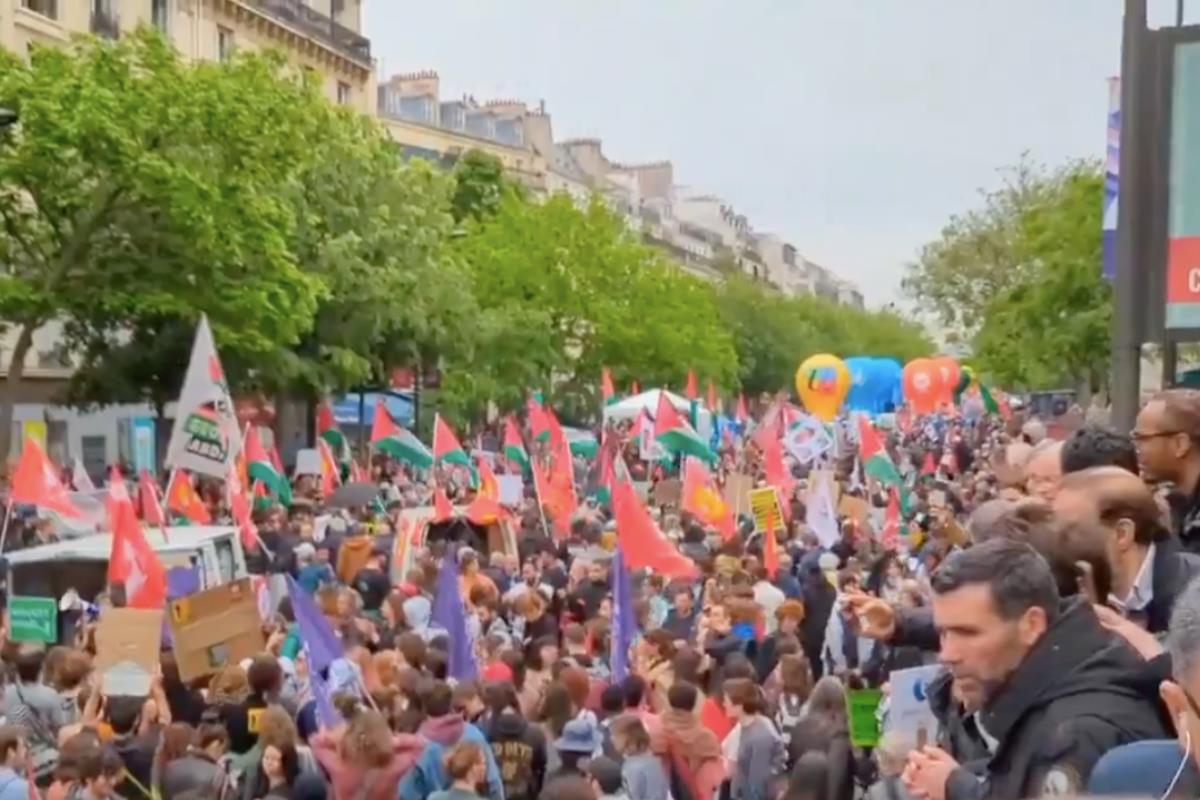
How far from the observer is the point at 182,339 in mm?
34281

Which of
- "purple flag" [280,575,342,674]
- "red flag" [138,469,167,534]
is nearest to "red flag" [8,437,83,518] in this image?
"red flag" [138,469,167,534]

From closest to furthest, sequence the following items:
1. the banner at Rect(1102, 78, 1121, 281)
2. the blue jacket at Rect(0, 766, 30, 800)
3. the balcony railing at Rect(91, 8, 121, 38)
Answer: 1. the blue jacket at Rect(0, 766, 30, 800)
2. the banner at Rect(1102, 78, 1121, 281)
3. the balcony railing at Rect(91, 8, 121, 38)

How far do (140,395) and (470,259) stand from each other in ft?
61.8

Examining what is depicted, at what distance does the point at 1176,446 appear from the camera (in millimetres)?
5863

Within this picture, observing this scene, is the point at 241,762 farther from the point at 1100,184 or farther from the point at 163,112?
the point at 1100,184

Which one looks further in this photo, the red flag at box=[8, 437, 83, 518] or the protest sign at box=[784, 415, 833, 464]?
the protest sign at box=[784, 415, 833, 464]

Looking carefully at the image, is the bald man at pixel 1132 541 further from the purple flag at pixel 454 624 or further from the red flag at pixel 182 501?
the red flag at pixel 182 501

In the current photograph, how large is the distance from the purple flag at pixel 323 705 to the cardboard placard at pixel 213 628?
1.21 m

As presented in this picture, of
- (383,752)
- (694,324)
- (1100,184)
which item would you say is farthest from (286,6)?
(383,752)

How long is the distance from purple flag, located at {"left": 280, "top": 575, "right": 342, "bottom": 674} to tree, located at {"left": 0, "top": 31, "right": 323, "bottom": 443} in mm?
19981

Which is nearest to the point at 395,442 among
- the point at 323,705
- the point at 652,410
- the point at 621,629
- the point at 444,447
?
the point at 444,447

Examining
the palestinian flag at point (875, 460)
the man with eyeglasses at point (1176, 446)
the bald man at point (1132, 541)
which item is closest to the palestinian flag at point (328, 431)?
the palestinian flag at point (875, 460)

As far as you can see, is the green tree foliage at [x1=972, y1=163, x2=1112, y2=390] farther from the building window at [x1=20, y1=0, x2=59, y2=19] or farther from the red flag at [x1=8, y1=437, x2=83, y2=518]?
the red flag at [x1=8, y1=437, x2=83, y2=518]

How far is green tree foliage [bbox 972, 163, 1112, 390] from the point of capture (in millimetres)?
41406
